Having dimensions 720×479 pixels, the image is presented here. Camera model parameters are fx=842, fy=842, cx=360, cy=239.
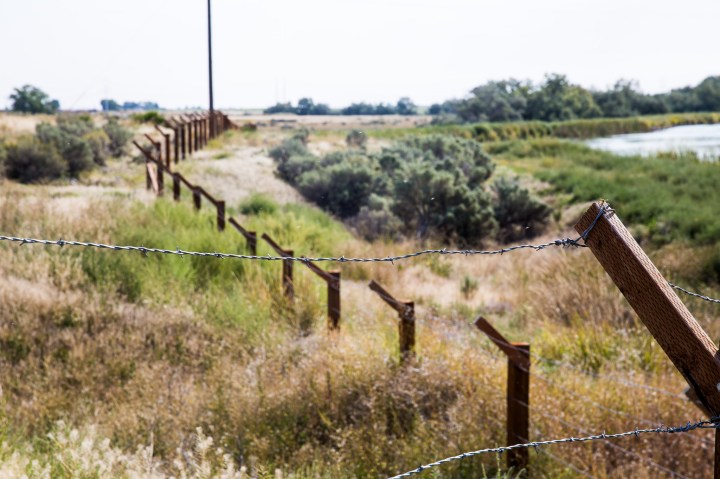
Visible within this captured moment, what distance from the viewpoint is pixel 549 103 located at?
259ft

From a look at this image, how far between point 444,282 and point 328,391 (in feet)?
27.1

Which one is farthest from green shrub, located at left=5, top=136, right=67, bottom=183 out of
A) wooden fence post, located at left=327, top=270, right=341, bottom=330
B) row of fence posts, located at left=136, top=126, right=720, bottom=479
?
row of fence posts, located at left=136, top=126, right=720, bottom=479

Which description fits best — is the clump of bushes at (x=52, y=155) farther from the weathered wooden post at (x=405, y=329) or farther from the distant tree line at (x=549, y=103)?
the distant tree line at (x=549, y=103)

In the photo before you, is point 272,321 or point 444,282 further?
point 444,282

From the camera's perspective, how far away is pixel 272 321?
8672 millimetres

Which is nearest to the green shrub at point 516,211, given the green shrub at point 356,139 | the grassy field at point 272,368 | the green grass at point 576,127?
the grassy field at point 272,368

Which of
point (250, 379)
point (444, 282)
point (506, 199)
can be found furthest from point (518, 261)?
point (250, 379)

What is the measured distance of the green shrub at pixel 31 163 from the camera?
76.3 ft

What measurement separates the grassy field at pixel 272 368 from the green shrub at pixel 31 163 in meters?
9.91

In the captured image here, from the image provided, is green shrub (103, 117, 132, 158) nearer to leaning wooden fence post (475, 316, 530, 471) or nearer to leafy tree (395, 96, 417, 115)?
leaning wooden fence post (475, 316, 530, 471)

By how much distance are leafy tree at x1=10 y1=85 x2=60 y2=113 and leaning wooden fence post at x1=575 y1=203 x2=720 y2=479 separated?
7033 centimetres

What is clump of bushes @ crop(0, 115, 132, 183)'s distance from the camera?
2331 centimetres

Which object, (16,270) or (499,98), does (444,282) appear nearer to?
(16,270)

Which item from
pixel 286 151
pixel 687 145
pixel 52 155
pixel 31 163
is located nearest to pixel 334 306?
pixel 52 155
